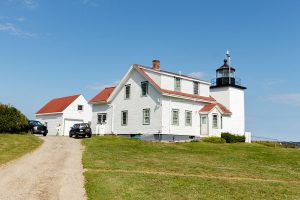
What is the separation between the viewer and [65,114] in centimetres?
5594

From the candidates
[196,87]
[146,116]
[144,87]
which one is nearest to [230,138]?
[196,87]

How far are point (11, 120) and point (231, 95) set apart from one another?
2573 cm

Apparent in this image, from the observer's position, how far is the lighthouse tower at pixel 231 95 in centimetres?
4651

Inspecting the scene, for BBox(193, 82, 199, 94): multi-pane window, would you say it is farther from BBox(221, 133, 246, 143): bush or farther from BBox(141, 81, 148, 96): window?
BBox(141, 81, 148, 96): window

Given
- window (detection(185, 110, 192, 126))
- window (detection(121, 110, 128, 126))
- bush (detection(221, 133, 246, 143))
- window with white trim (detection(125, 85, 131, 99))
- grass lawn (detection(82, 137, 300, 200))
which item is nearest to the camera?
grass lawn (detection(82, 137, 300, 200))

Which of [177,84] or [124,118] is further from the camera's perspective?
[124,118]

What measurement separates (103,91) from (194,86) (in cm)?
1267

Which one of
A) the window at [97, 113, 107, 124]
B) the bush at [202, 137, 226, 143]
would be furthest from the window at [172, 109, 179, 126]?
the window at [97, 113, 107, 124]

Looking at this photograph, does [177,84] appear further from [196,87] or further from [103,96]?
[103,96]

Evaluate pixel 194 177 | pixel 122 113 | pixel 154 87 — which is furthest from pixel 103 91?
pixel 194 177

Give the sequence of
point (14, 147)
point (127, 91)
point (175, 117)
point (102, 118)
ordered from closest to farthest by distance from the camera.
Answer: point (14, 147) < point (175, 117) < point (127, 91) < point (102, 118)

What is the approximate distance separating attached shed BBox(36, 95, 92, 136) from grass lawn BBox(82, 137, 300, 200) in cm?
2500

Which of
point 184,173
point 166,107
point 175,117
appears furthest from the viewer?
point 175,117

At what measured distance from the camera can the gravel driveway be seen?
43.0ft
